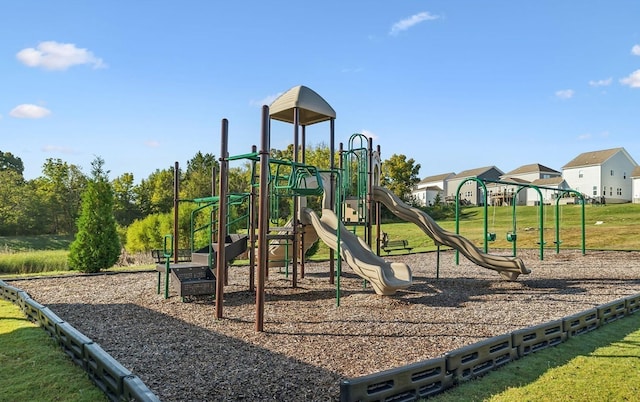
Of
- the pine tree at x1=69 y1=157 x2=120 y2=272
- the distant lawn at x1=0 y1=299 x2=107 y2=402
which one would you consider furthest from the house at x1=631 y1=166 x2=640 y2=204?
the distant lawn at x1=0 y1=299 x2=107 y2=402

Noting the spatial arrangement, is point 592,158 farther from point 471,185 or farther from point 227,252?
point 227,252

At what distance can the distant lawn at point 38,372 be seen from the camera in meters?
3.91

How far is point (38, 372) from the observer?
4.48 meters

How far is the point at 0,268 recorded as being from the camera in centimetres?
1714

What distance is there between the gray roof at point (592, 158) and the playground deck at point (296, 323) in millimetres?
44395

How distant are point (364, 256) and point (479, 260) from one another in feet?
11.4

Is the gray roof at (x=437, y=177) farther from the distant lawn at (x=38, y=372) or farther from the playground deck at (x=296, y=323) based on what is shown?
the distant lawn at (x=38, y=372)

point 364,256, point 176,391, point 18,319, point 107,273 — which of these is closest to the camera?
point 176,391

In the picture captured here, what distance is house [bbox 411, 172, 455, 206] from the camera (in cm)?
6825

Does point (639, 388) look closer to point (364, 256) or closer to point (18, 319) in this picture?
point (364, 256)

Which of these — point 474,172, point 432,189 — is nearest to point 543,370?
point 432,189

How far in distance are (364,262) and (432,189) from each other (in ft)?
205

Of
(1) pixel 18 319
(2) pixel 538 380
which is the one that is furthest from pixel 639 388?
(1) pixel 18 319

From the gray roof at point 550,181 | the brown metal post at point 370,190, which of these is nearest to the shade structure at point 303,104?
the brown metal post at point 370,190
